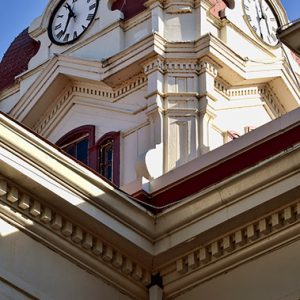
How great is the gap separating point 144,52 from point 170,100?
1.05m

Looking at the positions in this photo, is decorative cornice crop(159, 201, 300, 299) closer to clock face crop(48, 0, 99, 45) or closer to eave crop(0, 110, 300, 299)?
eave crop(0, 110, 300, 299)

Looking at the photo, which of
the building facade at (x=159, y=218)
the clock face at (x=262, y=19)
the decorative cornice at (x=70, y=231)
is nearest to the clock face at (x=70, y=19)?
the clock face at (x=262, y=19)

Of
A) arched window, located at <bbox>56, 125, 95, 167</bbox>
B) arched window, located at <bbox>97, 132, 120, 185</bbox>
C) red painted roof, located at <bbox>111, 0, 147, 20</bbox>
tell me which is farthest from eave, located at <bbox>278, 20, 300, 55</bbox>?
red painted roof, located at <bbox>111, 0, 147, 20</bbox>

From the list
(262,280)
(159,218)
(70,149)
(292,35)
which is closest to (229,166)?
(159,218)

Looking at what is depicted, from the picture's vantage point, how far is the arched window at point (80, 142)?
88.2ft

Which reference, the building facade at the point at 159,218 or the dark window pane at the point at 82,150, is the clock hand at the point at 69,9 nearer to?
the dark window pane at the point at 82,150

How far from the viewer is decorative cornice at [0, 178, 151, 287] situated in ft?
59.1

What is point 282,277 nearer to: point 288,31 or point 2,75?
point 288,31

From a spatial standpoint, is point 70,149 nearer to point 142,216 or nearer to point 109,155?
point 109,155

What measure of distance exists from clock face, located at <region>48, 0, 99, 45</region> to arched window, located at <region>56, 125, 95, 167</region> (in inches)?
86.4

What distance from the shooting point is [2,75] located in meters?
31.2

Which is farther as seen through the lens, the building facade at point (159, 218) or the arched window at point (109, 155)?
the arched window at point (109, 155)

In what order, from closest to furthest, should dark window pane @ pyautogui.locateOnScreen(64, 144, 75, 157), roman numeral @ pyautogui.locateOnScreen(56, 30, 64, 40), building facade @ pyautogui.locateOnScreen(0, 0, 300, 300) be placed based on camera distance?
building facade @ pyautogui.locateOnScreen(0, 0, 300, 300), dark window pane @ pyautogui.locateOnScreen(64, 144, 75, 157), roman numeral @ pyautogui.locateOnScreen(56, 30, 64, 40)

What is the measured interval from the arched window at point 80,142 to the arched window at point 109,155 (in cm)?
23
